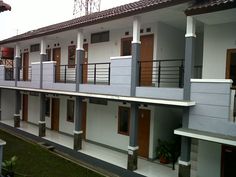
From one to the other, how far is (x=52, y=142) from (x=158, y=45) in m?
8.13

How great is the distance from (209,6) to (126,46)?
591cm

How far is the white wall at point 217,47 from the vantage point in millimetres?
9219

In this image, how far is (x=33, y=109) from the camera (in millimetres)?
21031

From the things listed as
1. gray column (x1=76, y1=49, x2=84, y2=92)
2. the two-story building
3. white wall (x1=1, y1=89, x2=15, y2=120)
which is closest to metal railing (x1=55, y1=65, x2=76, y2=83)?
the two-story building

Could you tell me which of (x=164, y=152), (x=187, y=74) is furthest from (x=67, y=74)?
(x=187, y=74)

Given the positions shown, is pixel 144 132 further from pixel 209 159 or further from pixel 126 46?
pixel 126 46

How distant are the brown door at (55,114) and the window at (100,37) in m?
5.59

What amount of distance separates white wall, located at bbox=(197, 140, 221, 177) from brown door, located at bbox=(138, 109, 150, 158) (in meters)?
2.92

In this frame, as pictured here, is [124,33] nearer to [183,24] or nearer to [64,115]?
[183,24]

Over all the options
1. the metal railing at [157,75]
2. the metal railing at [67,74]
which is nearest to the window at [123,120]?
the metal railing at [157,75]

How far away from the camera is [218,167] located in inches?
380

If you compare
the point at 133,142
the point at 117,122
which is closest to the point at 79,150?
the point at 117,122

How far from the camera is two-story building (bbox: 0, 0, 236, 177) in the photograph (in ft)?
27.7

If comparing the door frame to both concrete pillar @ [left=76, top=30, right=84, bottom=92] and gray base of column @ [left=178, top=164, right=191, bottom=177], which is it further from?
gray base of column @ [left=178, top=164, right=191, bottom=177]
